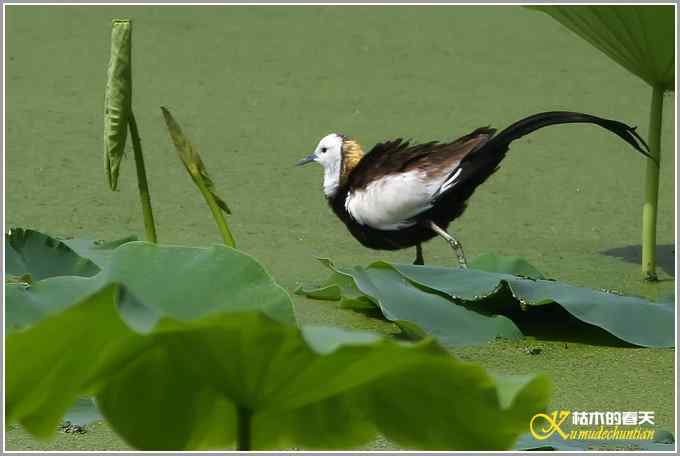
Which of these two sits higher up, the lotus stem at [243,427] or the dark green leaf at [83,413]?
the lotus stem at [243,427]

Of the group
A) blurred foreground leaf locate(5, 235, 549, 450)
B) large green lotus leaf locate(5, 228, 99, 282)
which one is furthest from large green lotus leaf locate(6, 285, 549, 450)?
large green lotus leaf locate(5, 228, 99, 282)

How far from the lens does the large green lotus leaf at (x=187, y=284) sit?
1015 millimetres

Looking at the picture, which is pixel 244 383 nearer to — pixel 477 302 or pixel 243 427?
pixel 243 427

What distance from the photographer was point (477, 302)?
194 centimetres

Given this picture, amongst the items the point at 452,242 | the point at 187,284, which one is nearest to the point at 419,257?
the point at 452,242

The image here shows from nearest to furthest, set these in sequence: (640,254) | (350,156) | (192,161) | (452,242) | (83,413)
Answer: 1. (83,413)
2. (192,161)
3. (452,242)
4. (640,254)
5. (350,156)

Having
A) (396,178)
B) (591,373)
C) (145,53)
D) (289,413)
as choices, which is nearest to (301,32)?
(145,53)

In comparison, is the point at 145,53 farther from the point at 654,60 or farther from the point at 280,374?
the point at 280,374

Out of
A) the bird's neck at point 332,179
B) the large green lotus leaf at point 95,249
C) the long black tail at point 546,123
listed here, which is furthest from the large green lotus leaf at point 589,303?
the bird's neck at point 332,179

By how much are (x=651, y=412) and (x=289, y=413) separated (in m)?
0.91

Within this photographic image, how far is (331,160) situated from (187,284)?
169 cm

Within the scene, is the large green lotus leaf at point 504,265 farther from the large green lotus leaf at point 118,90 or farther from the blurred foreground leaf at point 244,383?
the blurred foreground leaf at point 244,383

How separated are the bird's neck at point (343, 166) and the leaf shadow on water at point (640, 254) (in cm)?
58

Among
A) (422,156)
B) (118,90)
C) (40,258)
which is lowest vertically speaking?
(40,258)
